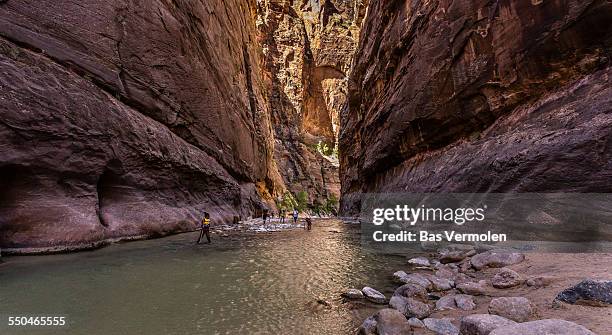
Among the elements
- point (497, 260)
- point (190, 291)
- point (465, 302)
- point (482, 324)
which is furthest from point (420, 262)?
point (190, 291)

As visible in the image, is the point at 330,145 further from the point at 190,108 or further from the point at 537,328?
the point at 537,328

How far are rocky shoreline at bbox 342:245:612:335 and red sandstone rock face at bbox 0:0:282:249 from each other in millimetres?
12760

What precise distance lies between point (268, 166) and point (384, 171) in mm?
26103

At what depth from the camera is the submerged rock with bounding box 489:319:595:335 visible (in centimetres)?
323

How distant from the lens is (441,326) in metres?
4.59

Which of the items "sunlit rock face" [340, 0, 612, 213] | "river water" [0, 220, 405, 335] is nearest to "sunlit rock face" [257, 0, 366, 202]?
"sunlit rock face" [340, 0, 612, 213]

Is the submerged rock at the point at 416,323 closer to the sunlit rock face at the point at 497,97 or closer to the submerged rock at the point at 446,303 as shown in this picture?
the submerged rock at the point at 446,303

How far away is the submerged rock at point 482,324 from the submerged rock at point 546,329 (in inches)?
10.7

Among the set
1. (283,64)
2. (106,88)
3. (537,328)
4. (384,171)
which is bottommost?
(537,328)

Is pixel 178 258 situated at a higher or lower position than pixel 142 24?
lower

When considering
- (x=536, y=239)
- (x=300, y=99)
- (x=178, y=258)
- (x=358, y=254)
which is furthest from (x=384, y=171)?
(x=300, y=99)

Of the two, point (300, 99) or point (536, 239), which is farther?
point (300, 99)

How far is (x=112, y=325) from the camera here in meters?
4.98

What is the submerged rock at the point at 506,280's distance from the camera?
618cm
